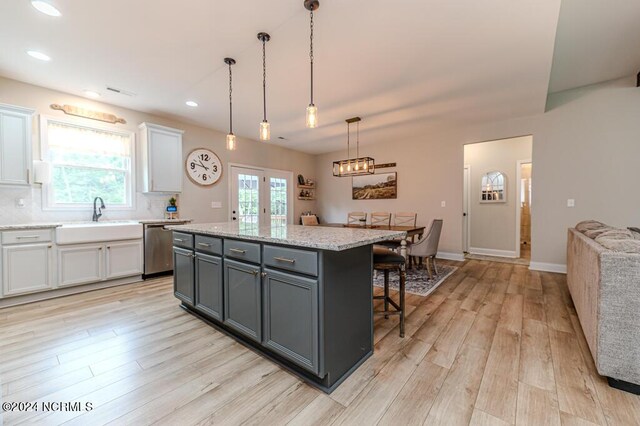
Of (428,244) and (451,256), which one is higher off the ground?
(428,244)

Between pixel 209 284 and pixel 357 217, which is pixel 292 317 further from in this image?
pixel 357 217

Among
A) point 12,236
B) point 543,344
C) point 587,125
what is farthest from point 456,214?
point 12,236

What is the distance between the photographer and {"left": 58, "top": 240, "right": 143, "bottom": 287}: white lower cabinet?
10.5ft

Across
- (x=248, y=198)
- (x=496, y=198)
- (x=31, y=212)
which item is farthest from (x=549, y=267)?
(x=31, y=212)

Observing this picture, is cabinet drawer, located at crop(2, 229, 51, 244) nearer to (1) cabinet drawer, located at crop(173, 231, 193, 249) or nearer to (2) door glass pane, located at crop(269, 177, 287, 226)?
(1) cabinet drawer, located at crop(173, 231, 193, 249)

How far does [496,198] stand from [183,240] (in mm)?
5998

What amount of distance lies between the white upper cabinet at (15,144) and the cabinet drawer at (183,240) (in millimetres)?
2196

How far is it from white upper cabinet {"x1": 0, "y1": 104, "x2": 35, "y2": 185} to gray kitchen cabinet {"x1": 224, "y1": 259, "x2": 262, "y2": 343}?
3.10 m

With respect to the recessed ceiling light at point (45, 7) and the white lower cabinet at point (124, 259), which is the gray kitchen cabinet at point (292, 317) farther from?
the white lower cabinet at point (124, 259)

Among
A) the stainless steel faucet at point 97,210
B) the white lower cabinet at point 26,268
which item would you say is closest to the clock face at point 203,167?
the stainless steel faucet at point 97,210

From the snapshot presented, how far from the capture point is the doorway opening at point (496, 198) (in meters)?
5.32

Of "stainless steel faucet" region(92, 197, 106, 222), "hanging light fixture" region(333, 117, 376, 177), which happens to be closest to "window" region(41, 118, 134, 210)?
"stainless steel faucet" region(92, 197, 106, 222)

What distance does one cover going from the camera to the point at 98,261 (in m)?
3.44

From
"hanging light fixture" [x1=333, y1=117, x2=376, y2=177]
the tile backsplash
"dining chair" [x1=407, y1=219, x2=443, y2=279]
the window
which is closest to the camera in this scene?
the tile backsplash
